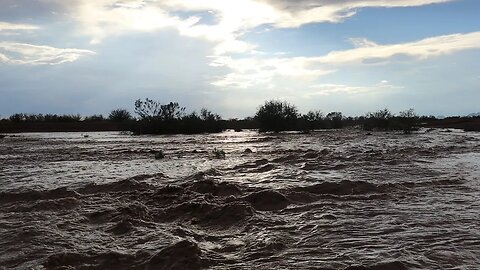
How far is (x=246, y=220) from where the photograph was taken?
24.6 ft

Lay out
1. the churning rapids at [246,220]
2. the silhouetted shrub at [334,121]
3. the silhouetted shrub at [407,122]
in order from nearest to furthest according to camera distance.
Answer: the churning rapids at [246,220] → the silhouetted shrub at [407,122] → the silhouetted shrub at [334,121]

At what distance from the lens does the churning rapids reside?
540 centimetres

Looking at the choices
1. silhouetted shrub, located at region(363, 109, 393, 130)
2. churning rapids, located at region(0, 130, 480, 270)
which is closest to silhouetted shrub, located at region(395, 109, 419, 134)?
silhouetted shrub, located at region(363, 109, 393, 130)

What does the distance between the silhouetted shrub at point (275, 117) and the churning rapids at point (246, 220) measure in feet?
128

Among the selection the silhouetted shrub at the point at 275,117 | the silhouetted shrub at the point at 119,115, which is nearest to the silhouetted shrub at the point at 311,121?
the silhouetted shrub at the point at 275,117

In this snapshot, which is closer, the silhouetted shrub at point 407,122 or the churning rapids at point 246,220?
the churning rapids at point 246,220

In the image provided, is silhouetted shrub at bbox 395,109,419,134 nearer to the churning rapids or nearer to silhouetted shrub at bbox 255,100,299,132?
silhouetted shrub at bbox 255,100,299,132

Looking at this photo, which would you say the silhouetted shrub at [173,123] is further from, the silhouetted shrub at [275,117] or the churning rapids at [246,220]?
the churning rapids at [246,220]

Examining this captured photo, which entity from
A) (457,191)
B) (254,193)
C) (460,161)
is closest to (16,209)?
(254,193)

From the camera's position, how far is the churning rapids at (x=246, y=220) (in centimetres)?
540

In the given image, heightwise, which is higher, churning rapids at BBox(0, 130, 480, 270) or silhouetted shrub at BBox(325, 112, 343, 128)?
silhouetted shrub at BBox(325, 112, 343, 128)

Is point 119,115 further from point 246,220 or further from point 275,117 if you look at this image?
point 246,220

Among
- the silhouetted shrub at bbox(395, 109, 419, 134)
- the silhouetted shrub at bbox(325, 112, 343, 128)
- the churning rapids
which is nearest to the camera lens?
the churning rapids

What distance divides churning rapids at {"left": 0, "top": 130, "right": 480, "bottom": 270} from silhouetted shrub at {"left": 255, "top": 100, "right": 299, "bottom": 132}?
39.0 metres
